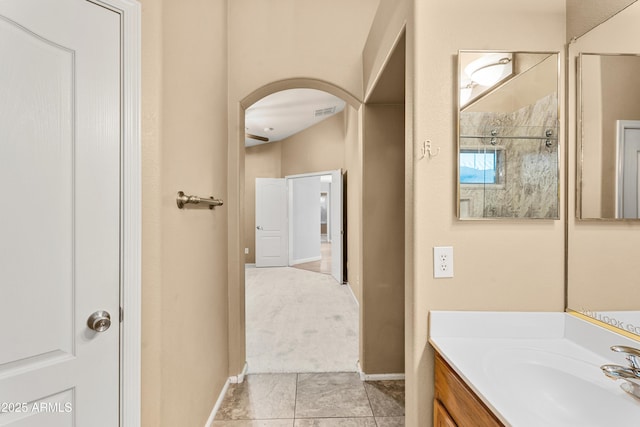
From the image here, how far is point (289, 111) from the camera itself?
4840mm

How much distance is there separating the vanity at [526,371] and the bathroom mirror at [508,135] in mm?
445

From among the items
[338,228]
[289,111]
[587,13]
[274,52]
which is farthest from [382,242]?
[289,111]

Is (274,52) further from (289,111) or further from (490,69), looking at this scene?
(289,111)

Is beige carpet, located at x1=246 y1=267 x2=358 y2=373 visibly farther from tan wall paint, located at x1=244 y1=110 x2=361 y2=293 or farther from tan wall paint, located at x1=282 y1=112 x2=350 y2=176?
tan wall paint, located at x1=282 y1=112 x2=350 y2=176

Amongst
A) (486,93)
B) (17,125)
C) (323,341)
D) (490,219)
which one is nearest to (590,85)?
(486,93)

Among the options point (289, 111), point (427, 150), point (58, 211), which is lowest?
point (58, 211)

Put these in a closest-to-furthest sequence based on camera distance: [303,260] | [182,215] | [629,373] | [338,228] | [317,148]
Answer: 1. [629,373]
2. [182,215]
3. [338,228]
4. [317,148]
5. [303,260]

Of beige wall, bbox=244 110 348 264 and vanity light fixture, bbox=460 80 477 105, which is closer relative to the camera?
vanity light fixture, bbox=460 80 477 105

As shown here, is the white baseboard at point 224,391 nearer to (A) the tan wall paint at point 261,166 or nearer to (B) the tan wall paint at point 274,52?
(B) the tan wall paint at point 274,52

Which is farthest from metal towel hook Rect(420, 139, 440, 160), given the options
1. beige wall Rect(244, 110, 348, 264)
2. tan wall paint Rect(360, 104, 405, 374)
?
beige wall Rect(244, 110, 348, 264)

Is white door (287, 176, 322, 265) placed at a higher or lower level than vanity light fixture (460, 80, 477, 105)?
lower

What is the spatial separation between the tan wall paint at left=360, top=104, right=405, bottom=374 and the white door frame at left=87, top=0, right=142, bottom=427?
5.19ft

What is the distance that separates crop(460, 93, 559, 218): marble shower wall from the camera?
1.12 meters

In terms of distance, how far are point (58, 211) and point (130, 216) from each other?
8.2 inches
